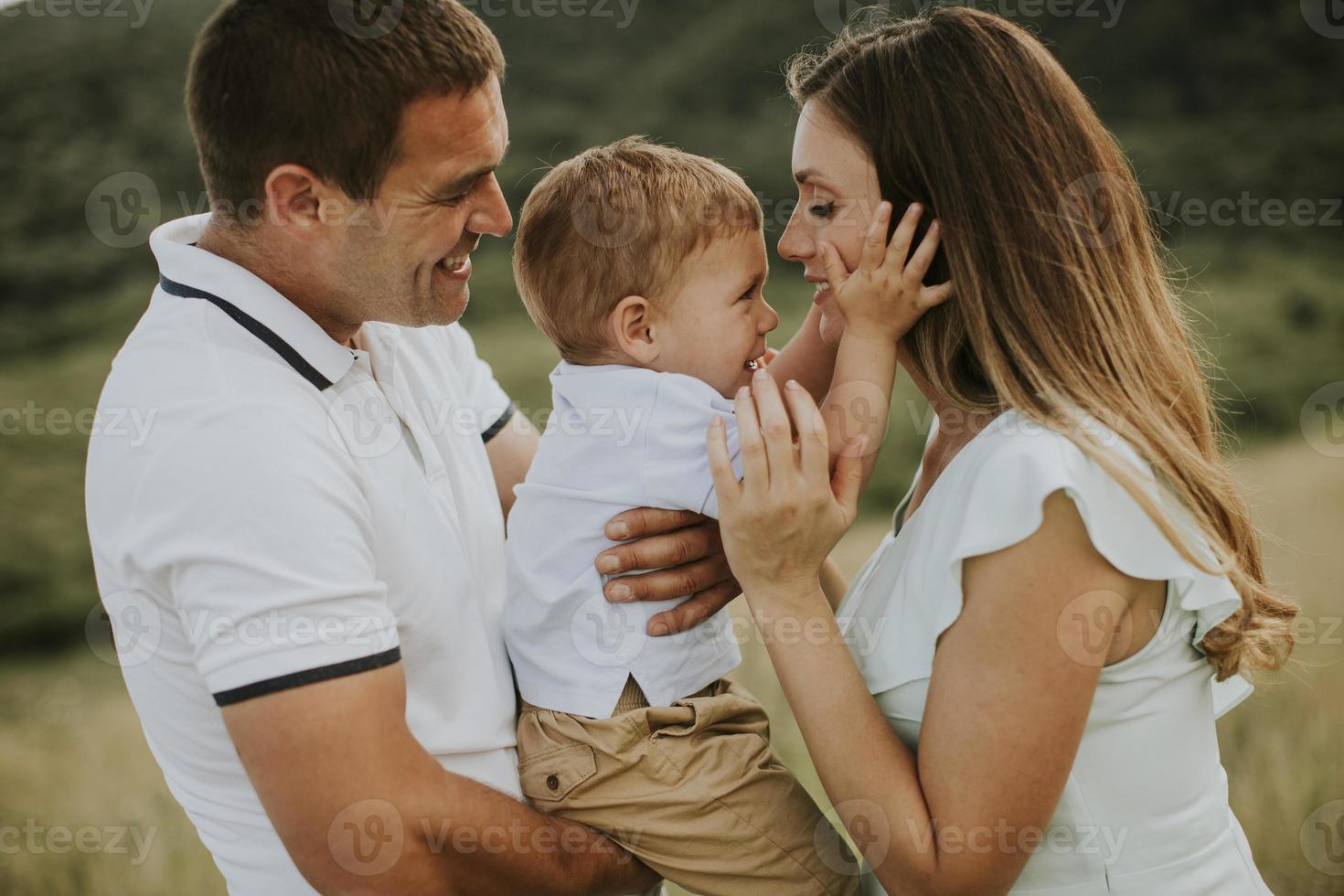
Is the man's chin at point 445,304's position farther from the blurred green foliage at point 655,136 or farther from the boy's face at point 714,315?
the blurred green foliage at point 655,136

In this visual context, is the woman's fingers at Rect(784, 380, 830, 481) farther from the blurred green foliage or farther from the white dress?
the blurred green foliage

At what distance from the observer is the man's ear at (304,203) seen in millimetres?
2277

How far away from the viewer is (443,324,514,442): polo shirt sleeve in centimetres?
307

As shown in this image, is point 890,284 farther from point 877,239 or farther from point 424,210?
point 424,210

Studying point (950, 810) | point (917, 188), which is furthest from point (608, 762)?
point (917, 188)

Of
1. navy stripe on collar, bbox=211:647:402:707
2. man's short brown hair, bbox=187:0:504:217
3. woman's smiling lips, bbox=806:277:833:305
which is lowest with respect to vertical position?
navy stripe on collar, bbox=211:647:402:707

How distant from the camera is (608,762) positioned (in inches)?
90.0

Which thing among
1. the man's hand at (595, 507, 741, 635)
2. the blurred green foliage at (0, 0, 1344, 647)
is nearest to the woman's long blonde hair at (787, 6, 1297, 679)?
the man's hand at (595, 507, 741, 635)

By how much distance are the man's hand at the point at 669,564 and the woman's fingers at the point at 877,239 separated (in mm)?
695

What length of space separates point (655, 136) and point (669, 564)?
40.3 ft

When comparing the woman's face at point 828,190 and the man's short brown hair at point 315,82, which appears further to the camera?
the woman's face at point 828,190

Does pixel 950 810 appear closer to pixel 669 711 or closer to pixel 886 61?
pixel 669 711

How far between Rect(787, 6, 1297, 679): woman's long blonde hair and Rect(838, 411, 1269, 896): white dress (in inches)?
3.8

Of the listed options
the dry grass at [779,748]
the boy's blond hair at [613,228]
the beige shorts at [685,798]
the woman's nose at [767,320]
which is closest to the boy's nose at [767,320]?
the woman's nose at [767,320]
